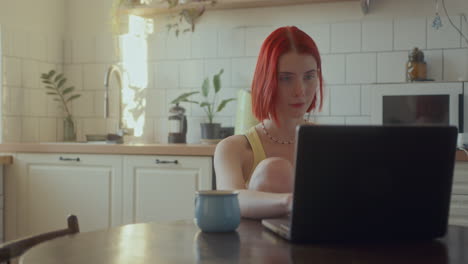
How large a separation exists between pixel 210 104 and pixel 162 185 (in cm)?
70

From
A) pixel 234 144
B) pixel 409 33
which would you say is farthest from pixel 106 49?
pixel 234 144

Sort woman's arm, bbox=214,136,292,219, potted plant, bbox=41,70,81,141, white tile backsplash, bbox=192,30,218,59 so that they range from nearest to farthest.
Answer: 1. woman's arm, bbox=214,136,292,219
2. white tile backsplash, bbox=192,30,218,59
3. potted plant, bbox=41,70,81,141

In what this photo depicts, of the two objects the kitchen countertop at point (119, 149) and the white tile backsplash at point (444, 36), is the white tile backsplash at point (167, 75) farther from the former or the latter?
the white tile backsplash at point (444, 36)

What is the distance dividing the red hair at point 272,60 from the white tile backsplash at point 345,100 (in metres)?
1.68

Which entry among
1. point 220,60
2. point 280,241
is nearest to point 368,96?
point 220,60

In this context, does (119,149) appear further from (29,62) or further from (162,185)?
(29,62)

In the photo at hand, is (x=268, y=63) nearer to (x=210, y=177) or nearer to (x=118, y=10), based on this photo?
(x=210, y=177)

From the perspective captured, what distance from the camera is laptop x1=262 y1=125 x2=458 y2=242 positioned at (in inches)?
37.4

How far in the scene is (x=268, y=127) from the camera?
157cm

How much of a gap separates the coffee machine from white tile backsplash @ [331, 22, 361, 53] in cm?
85

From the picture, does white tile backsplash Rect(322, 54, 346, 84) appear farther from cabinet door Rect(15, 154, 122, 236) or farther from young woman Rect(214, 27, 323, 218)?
young woman Rect(214, 27, 323, 218)

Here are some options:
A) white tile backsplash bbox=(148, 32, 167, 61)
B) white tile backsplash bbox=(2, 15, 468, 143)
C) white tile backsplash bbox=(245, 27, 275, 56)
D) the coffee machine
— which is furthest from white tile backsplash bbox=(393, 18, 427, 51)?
white tile backsplash bbox=(148, 32, 167, 61)

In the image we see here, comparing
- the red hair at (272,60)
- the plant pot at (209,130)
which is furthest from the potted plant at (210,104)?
the red hair at (272,60)

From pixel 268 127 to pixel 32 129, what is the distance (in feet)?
7.40
